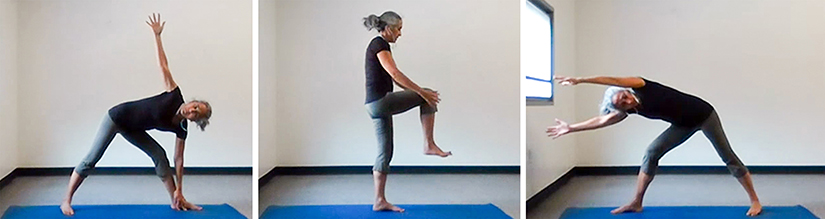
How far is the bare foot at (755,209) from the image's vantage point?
8.23ft

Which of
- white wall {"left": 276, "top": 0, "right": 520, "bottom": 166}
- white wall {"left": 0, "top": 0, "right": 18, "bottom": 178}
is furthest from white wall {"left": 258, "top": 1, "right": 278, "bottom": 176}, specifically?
white wall {"left": 0, "top": 0, "right": 18, "bottom": 178}

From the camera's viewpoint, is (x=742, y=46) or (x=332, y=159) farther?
(x=332, y=159)

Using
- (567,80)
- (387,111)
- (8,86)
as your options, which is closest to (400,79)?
(387,111)

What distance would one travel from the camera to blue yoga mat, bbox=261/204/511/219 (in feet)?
9.04

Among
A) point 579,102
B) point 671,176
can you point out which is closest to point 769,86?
point 671,176

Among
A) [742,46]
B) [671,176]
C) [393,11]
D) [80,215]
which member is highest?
[393,11]

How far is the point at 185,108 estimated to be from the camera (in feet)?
8.66

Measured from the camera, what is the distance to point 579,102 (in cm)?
259

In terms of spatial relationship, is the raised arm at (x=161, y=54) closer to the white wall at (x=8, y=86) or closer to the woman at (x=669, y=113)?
the white wall at (x=8, y=86)

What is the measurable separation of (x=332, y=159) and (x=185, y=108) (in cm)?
70

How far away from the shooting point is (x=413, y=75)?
8.75 feet

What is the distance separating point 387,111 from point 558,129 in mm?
780

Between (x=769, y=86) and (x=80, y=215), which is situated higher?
(x=769, y=86)

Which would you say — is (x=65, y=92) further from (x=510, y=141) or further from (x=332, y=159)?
(x=510, y=141)
